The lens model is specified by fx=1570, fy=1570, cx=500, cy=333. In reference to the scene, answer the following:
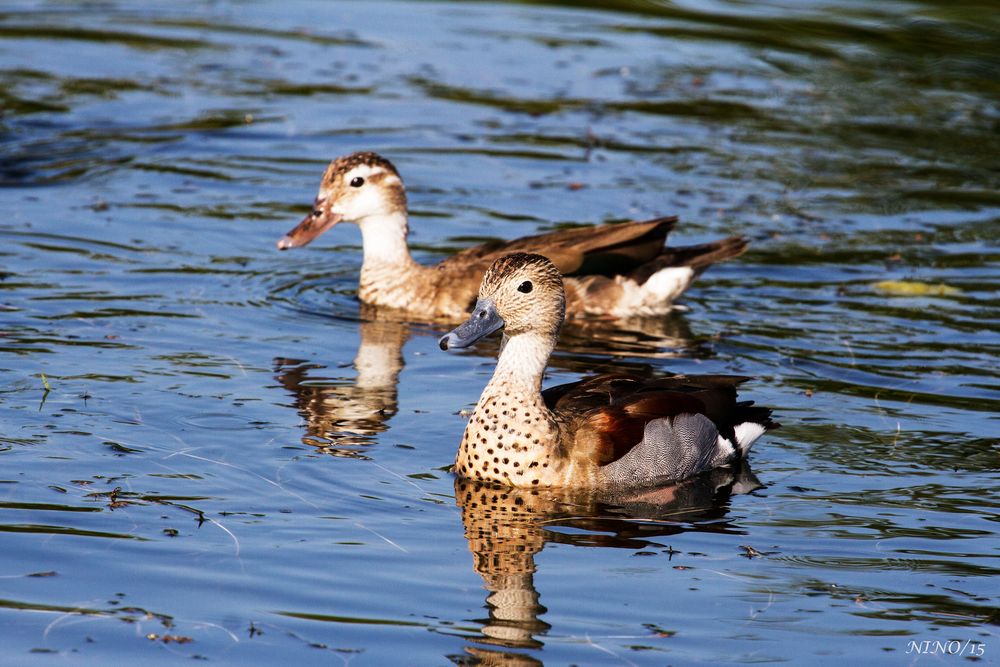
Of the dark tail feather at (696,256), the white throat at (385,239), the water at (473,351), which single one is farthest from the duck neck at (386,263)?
the dark tail feather at (696,256)

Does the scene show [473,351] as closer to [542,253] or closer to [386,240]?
[542,253]

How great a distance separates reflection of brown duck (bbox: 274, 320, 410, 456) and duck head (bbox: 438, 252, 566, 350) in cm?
84

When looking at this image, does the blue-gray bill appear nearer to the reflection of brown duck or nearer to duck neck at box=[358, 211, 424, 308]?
the reflection of brown duck

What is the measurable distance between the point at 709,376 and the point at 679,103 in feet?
33.1

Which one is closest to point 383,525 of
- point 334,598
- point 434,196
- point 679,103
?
point 334,598

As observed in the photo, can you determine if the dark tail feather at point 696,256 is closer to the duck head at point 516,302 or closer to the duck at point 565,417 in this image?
the duck at point 565,417

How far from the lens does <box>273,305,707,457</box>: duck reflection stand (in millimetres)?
8945

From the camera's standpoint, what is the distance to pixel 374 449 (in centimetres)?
855

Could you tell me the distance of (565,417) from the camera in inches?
327

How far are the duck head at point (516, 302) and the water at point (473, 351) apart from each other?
29.3 inches

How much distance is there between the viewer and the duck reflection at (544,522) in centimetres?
649

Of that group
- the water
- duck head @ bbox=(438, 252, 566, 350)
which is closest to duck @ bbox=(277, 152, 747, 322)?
the water

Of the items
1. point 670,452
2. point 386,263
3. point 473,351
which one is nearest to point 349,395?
point 473,351

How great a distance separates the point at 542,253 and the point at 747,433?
3.37m
